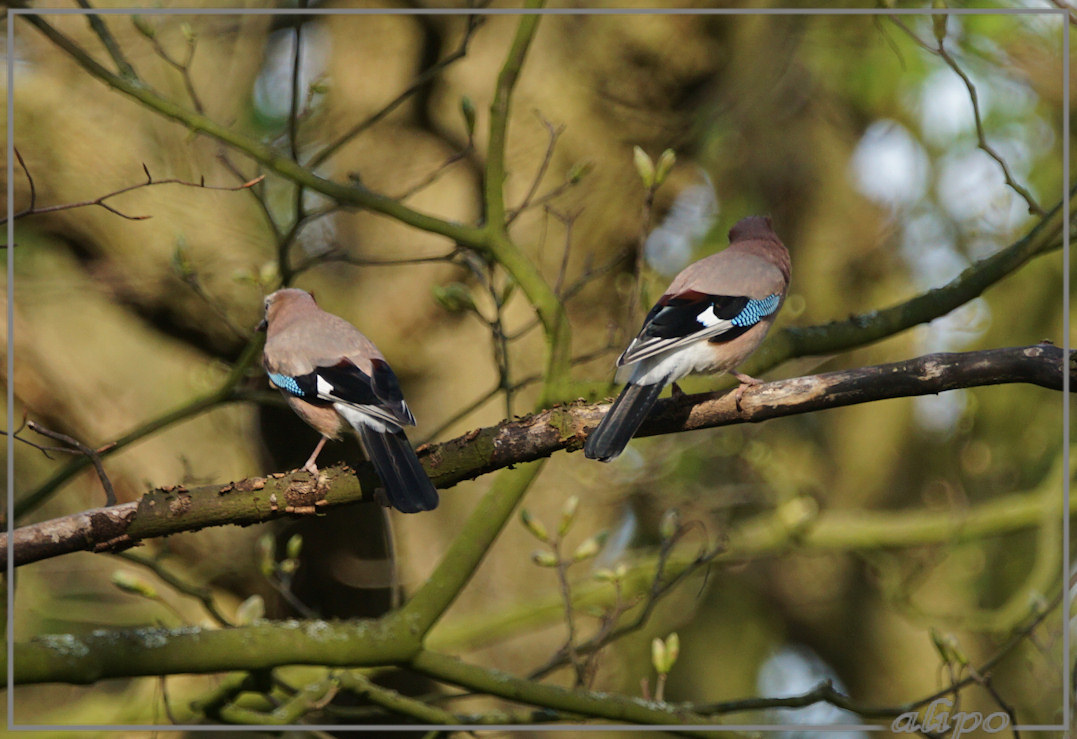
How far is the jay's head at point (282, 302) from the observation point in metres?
4.04

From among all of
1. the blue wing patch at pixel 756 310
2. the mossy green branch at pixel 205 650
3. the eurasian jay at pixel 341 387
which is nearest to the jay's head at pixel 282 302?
the eurasian jay at pixel 341 387

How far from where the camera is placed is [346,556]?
5.70 meters

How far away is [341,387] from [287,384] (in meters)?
0.35

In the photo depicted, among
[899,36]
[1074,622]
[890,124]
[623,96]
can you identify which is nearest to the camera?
[1074,622]

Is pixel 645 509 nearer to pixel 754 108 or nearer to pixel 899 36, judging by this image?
pixel 754 108

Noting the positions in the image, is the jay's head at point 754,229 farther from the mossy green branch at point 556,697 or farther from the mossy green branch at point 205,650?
the mossy green branch at point 205,650

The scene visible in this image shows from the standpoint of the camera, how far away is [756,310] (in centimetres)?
353

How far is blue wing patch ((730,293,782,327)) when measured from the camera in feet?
11.2

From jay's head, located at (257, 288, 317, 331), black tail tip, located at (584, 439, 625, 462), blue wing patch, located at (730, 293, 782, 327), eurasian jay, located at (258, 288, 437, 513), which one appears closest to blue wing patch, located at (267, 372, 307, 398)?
eurasian jay, located at (258, 288, 437, 513)

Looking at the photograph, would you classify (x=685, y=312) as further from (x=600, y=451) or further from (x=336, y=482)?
(x=336, y=482)

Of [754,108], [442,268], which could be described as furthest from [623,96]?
[754,108]

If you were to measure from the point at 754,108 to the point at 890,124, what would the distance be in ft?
3.74

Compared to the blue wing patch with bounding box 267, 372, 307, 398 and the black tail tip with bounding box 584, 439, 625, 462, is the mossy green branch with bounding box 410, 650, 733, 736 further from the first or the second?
the black tail tip with bounding box 584, 439, 625, 462

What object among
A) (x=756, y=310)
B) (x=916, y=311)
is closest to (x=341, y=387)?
(x=756, y=310)
